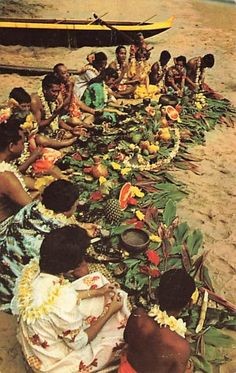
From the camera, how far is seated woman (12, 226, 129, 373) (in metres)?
2.84

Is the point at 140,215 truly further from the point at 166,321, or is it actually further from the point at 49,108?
the point at 49,108

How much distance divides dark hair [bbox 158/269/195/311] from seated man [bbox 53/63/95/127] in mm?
3543

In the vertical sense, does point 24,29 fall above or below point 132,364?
above

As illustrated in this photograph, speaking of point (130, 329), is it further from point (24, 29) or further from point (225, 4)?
point (225, 4)

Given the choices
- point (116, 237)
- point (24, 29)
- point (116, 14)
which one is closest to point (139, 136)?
point (116, 237)

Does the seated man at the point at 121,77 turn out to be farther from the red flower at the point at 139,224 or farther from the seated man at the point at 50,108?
the red flower at the point at 139,224

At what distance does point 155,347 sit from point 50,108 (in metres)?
3.85

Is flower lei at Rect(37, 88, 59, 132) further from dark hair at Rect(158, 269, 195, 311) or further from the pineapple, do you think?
dark hair at Rect(158, 269, 195, 311)

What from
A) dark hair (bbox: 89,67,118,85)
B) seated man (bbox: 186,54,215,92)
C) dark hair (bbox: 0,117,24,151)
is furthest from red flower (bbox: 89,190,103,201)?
seated man (bbox: 186,54,215,92)

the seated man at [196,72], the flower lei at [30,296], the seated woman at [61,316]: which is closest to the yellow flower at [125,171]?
the seated woman at [61,316]

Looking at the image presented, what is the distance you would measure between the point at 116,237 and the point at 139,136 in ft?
6.13

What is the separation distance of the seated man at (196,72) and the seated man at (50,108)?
250 centimetres

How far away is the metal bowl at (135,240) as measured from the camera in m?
4.21

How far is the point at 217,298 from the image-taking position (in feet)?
13.1
